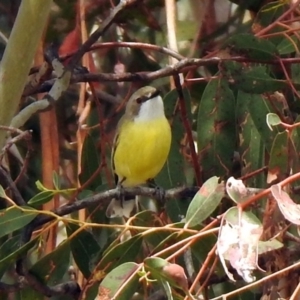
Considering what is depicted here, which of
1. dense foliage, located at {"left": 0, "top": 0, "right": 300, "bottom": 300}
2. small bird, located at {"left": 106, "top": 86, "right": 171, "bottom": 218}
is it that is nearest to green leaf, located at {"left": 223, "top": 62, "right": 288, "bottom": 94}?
dense foliage, located at {"left": 0, "top": 0, "right": 300, "bottom": 300}

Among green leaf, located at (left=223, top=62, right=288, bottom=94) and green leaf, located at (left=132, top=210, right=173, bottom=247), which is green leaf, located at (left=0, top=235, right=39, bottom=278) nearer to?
green leaf, located at (left=132, top=210, right=173, bottom=247)

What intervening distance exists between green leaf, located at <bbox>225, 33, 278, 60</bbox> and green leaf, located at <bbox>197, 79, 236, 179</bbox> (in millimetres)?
91

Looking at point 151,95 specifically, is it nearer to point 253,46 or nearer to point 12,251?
point 253,46

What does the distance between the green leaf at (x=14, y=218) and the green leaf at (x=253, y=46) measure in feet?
1.54

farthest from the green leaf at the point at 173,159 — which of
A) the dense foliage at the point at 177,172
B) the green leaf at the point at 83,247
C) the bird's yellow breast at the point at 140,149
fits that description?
the green leaf at the point at 83,247

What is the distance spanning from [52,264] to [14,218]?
157 millimetres

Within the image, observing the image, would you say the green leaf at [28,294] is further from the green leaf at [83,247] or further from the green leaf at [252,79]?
the green leaf at [252,79]

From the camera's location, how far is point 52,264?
137cm

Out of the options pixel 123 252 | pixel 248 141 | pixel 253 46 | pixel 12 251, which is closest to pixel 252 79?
pixel 253 46

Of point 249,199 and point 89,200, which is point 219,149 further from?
point 249,199

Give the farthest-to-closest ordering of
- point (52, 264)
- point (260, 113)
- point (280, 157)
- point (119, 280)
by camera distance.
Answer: point (260, 113)
point (52, 264)
point (280, 157)
point (119, 280)

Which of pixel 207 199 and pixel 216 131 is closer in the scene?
pixel 207 199

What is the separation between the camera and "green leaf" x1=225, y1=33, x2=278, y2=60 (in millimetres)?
1409

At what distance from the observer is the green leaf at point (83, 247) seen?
141cm
